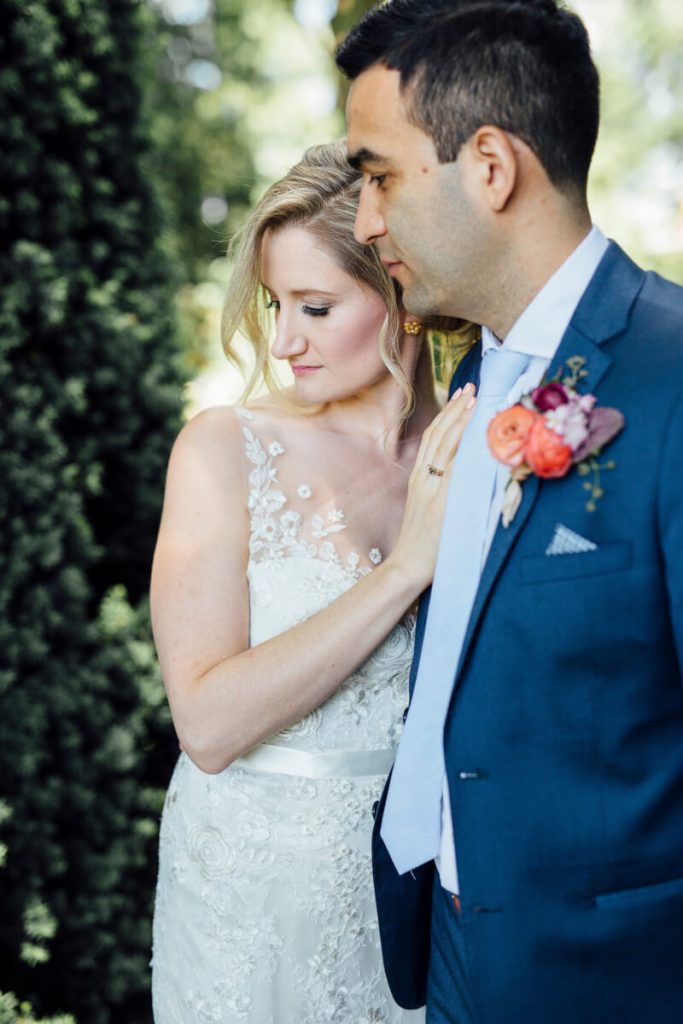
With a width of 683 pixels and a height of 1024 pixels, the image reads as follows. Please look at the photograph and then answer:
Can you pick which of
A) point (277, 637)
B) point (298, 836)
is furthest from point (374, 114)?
point (298, 836)

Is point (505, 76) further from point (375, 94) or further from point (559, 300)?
point (559, 300)

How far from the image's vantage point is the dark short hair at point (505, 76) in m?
1.71

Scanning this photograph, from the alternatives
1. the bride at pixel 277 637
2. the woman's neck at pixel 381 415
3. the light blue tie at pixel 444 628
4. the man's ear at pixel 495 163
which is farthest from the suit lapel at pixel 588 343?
the woman's neck at pixel 381 415

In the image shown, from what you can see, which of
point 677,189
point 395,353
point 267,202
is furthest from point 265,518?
point 677,189

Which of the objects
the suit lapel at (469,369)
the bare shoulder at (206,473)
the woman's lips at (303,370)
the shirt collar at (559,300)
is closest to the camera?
the shirt collar at (559,300)

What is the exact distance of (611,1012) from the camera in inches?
68.7

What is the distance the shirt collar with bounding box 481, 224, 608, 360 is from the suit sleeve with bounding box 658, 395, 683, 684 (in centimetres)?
28

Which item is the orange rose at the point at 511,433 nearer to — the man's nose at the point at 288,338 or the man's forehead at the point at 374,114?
the man's forehead at the point at 374,114

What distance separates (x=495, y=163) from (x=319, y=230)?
0.76m

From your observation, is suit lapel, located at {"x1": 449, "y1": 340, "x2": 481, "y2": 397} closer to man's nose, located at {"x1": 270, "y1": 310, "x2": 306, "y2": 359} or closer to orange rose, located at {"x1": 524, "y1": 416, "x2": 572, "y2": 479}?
man's nose, located at {"x1": 270, "y1": 310, "x2": 306, "y2": 359}

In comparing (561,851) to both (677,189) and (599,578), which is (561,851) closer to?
(599,578)

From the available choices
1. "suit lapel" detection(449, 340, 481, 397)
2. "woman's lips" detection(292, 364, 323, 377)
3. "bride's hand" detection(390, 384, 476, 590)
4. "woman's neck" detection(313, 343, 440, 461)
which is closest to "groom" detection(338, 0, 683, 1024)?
"bride's hand" detection(390, 384, 476, 590)

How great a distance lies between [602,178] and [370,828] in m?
13.9

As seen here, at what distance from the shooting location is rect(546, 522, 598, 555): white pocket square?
163 centimetres
